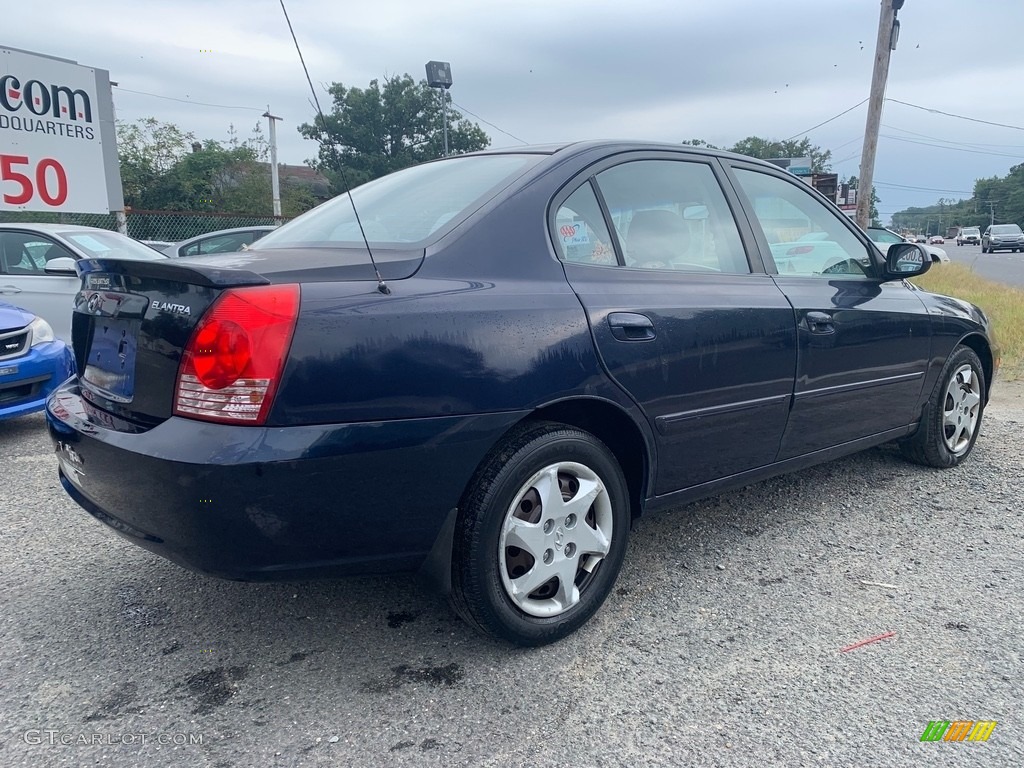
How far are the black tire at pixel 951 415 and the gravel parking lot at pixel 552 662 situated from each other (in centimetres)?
81

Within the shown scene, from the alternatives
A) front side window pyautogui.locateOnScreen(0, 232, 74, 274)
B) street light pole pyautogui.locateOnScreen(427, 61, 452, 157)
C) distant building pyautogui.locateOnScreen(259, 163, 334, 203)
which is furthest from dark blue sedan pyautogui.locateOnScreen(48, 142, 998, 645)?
distant building pyautogui.locateOnScreen(259, 163, 334, 203)

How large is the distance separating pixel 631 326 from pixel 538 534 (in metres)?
0.75

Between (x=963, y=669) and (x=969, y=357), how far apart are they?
247 cm

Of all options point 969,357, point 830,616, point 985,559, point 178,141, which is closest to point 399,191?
point 830,616

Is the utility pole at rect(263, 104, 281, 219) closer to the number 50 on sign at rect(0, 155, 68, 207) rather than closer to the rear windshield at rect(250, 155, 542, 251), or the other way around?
the number 50 on sign at rect(0, 155, 68, 207)

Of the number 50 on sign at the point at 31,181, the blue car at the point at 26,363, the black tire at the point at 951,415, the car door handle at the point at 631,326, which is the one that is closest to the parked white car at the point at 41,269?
the blue car at the point at 26,363

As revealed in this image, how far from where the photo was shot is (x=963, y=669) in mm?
2387

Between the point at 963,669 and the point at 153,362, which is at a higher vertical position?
the point at 153,362

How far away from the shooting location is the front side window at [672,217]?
288 centimetres

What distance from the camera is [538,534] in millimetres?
2408

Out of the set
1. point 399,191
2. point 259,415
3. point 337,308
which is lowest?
point 259,415

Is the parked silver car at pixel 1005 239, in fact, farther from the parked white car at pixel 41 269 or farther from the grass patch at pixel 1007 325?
the parked white car at pixel 41 269

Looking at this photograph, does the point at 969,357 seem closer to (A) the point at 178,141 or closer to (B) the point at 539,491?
(B) the point at 539,491

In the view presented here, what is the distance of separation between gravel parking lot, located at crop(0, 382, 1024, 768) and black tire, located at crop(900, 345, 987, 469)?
2.65ft
